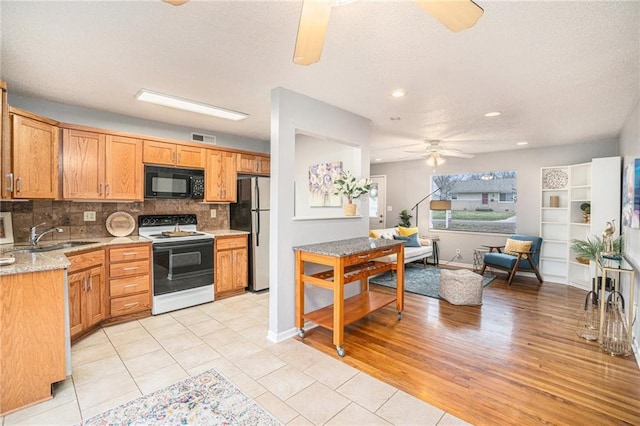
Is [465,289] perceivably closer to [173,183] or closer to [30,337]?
[173,183]

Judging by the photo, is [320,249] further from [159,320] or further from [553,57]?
[553,57]

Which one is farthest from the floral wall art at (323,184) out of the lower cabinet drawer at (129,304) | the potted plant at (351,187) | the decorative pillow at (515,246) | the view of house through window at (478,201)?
the view of house through window at (478,201)

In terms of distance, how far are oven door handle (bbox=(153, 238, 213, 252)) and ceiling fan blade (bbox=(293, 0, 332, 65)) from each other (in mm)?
2918

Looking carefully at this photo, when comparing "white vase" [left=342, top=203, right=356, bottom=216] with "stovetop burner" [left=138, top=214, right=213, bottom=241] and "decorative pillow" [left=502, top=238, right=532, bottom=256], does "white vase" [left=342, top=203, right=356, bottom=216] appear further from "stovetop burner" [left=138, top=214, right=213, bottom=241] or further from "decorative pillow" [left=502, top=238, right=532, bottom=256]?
"decorative pillow" [left=502, top=238, right=532, bottom=256]

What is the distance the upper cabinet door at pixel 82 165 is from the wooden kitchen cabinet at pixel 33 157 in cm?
11

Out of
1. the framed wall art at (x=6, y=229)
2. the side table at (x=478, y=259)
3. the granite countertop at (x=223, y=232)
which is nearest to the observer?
the framed wall art at (x=6, y=229)

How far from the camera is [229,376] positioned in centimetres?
229

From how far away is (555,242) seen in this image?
5.29 meters

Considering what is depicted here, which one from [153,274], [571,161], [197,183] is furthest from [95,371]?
[571,161]

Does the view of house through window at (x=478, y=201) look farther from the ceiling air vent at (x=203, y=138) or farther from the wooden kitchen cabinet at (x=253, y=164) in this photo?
the ceiling air vent at (x=203, y=138)

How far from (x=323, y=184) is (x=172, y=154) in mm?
2180

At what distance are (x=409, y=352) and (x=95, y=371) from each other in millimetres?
2587

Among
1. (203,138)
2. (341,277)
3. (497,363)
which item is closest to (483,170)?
(497,363)

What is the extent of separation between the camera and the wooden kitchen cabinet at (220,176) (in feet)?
14.1
